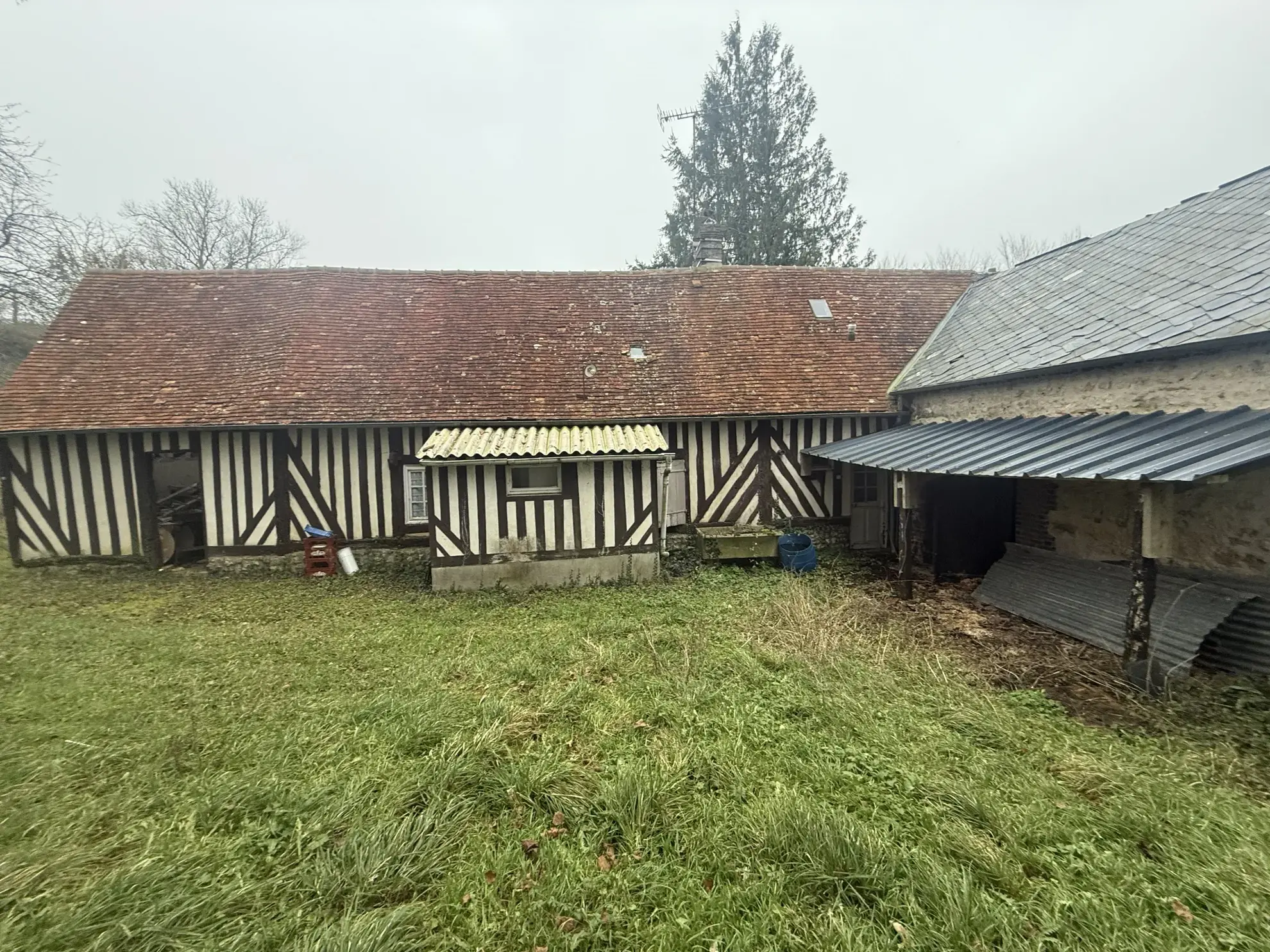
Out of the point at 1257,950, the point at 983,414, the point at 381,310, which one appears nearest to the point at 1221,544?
the point at 983,414

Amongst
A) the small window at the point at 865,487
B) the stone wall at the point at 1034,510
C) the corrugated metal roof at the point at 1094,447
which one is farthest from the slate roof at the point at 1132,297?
the stone wall at the point at 1034,510

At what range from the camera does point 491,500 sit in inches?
332

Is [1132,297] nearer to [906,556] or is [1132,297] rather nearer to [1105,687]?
[906,556]

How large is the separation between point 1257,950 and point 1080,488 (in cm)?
632

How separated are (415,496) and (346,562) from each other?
Answer: 162 centimetres

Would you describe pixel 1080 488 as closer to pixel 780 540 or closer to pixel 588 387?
pixel 780 540

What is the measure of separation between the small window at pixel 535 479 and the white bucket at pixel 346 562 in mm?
3400

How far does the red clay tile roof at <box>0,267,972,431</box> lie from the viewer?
31.3 ft

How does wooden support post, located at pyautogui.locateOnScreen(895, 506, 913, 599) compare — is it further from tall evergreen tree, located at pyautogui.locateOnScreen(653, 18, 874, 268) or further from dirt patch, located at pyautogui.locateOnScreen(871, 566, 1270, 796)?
tall evergreen tree, located at pyautogui.locateOnScreen(653, 18, 874, 268)

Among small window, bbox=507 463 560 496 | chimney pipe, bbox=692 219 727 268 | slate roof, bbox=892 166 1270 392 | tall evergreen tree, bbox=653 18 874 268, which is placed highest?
tall evergreen tree, bbox=653 18 874 268

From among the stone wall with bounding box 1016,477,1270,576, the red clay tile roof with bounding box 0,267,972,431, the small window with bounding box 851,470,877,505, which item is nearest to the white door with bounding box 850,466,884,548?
the small window with bounding box 851,470,877,505

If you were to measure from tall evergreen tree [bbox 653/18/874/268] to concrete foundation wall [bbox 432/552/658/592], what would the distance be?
1573cm

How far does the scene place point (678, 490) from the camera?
33.9ft

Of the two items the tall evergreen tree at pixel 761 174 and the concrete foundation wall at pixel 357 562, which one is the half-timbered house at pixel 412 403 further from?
the tall evergreen tree at pixel 761 174
